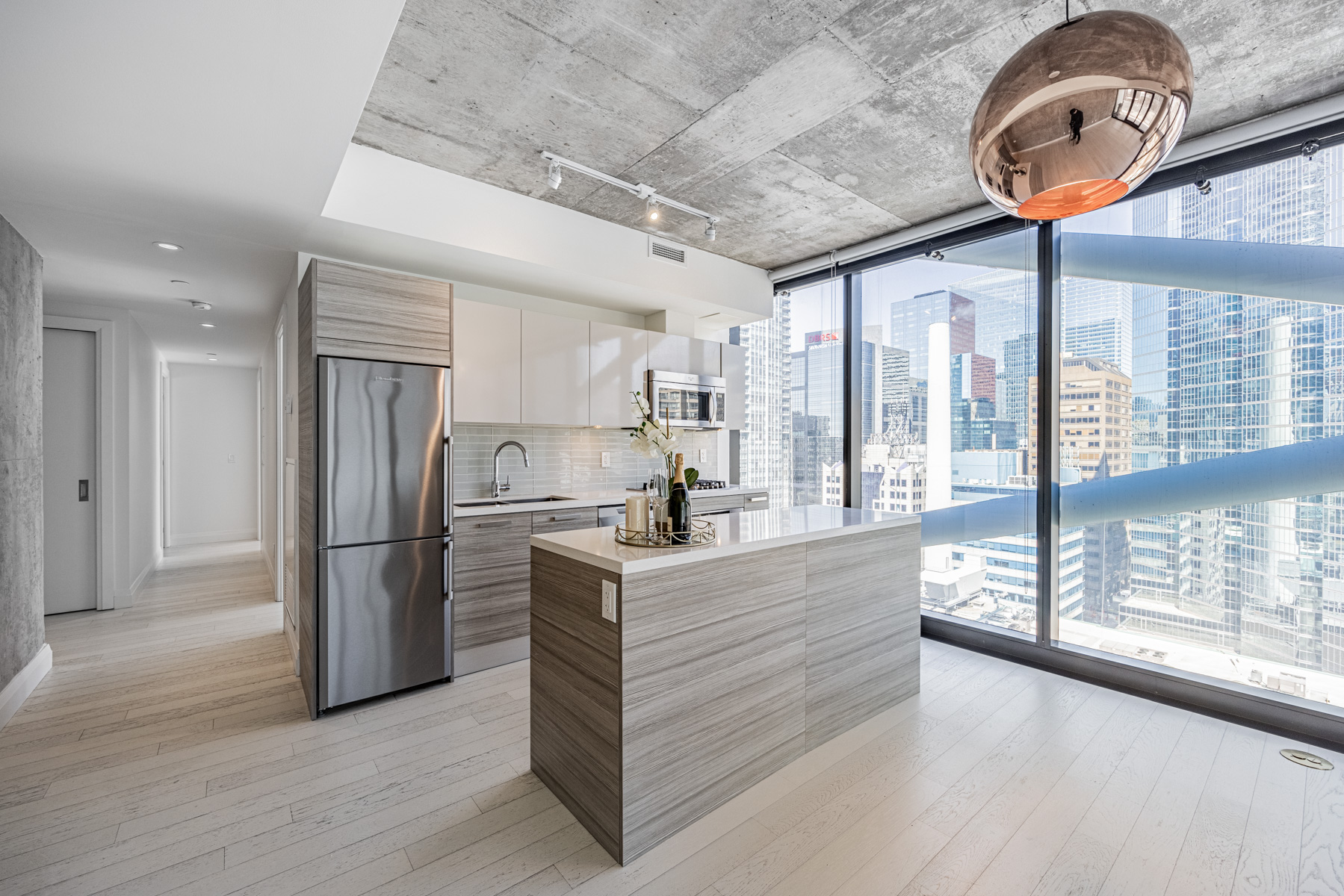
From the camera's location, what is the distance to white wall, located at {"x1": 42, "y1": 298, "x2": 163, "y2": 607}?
15.4ft

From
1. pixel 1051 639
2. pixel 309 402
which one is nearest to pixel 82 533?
pixel 309 402

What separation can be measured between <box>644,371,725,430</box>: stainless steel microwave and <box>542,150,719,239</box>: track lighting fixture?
1129 millimetres

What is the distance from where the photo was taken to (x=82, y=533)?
182 inches

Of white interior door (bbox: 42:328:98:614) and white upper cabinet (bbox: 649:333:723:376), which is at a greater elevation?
white upper cabinet (bbox: 649:333:723:376)

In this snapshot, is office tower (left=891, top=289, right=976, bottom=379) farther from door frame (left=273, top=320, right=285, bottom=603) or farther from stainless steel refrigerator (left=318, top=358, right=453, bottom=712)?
door frame (left=273, top=320, right=285, bottom=603)

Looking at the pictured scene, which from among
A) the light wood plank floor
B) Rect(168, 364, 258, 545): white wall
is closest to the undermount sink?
Result: the light wood plank floor

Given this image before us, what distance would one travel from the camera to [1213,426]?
9.74ft

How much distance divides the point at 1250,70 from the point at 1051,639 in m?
2.98

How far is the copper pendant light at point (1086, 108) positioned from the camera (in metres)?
1.07

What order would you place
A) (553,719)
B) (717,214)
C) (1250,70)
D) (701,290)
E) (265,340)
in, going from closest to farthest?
(553,719)
(1250,70)
(717,214)
(701,290)
(265,340)

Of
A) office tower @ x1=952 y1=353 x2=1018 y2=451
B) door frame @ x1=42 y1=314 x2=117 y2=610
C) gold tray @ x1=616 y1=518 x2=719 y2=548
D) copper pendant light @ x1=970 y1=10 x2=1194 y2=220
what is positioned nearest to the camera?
copper pendant light @ x1=970 y1=10 x2=1194 y2=220

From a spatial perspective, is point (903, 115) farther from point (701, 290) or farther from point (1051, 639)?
point (1051, 639)

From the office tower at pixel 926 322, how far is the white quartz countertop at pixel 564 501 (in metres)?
1.67

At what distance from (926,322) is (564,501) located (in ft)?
9.64
